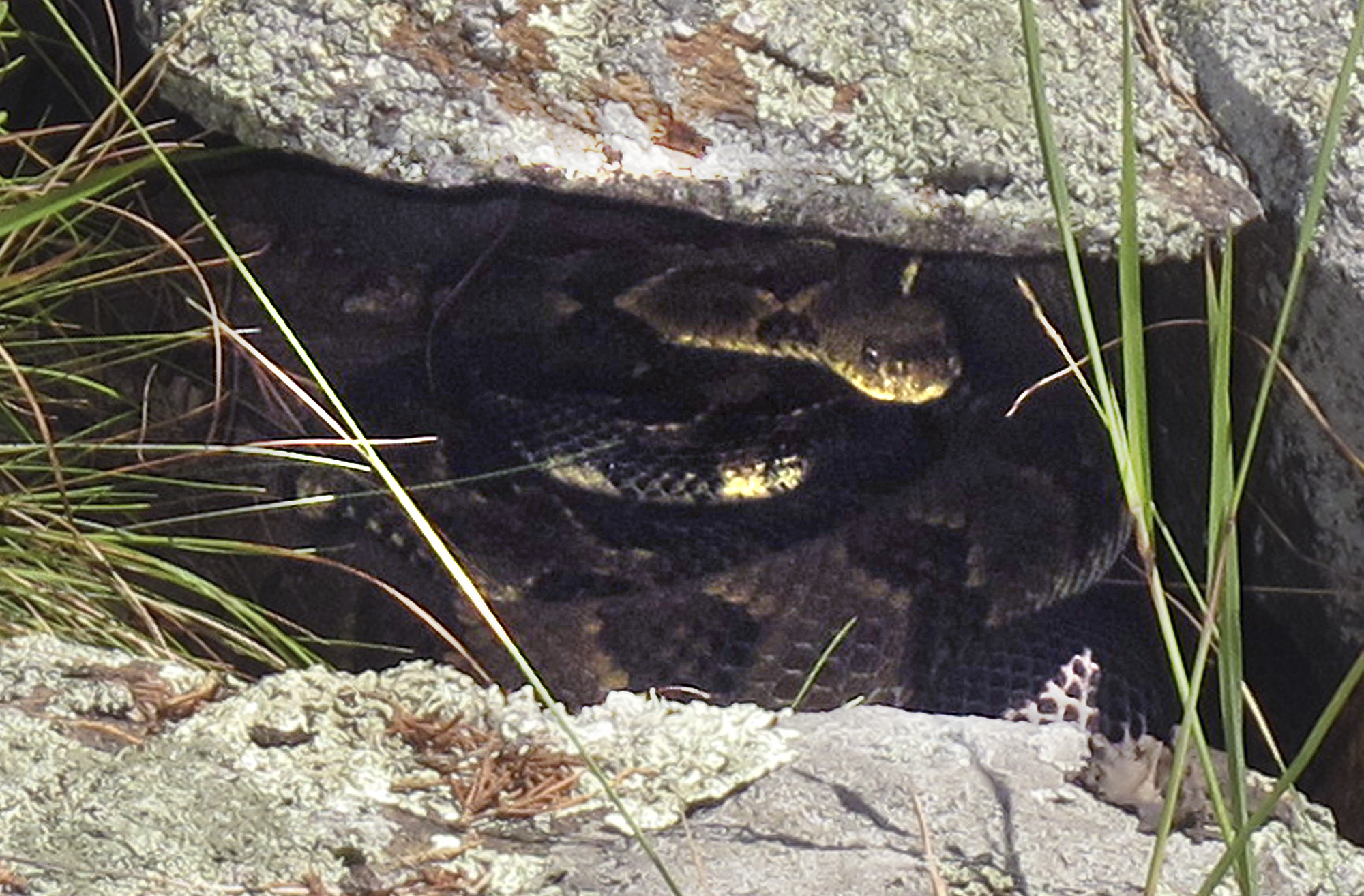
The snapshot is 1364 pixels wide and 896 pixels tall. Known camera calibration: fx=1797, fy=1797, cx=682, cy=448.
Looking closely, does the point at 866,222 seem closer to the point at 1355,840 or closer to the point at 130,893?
the point at 1355,840

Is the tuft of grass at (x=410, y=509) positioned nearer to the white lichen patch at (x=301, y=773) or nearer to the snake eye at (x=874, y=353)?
the white lichen patch at (x=301, y=773)

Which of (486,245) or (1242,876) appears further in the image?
(486,245)

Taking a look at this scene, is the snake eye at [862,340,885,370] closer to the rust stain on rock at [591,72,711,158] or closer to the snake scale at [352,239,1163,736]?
the snake scale at [352,239,1163,736]

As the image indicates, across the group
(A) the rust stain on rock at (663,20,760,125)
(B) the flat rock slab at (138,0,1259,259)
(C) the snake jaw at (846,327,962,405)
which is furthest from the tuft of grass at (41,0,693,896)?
(C) the snake jaw at (846,327,962,405)

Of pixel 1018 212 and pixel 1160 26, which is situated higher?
pixel 1160 26

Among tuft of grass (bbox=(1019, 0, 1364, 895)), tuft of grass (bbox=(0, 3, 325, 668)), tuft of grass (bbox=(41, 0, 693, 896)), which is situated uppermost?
tuft of grass (bbox=(1019, 0, 1364, 895))

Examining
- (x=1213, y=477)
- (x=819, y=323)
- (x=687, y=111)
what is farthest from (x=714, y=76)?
(x=1213, y=477)

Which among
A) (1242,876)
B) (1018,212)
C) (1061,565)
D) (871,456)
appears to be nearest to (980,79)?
(1018,212)
